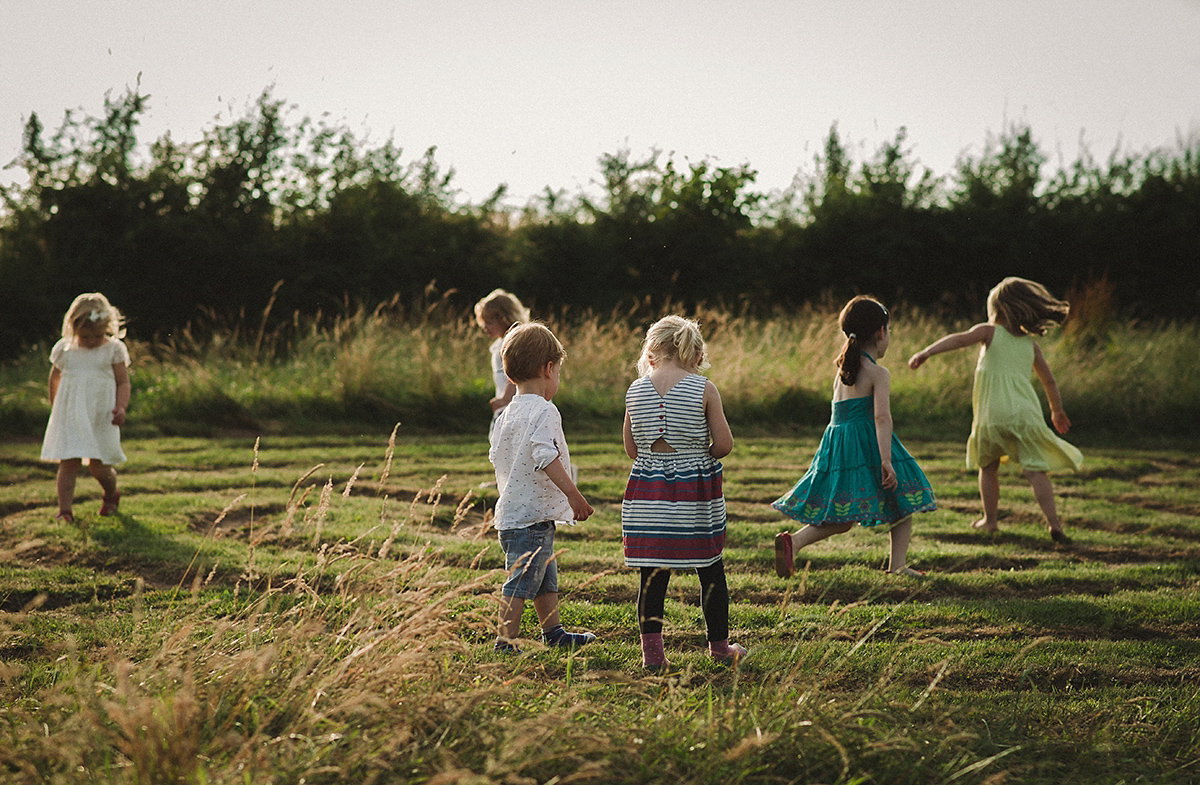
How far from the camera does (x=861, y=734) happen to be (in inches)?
101

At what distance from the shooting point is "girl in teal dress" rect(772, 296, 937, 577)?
486cm


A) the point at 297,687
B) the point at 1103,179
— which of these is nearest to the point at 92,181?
the point at 297,687

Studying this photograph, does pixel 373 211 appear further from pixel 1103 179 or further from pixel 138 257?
pixel 1103 179

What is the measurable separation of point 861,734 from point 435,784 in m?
1.29

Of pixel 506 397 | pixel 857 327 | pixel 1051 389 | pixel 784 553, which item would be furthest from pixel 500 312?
pixel 1051 389

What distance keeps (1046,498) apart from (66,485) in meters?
6.27

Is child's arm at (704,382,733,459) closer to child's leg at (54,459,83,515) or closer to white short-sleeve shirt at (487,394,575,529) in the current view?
white short-sleeve shirt at (487,394,575,529)

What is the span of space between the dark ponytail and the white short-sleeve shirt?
1.98 m

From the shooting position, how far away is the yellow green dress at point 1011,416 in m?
5.89

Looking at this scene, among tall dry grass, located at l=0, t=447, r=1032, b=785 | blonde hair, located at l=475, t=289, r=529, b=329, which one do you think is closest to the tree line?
blonde hair, located at l=475, t=289, r=529, b=329

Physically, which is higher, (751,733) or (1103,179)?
(1103,179)

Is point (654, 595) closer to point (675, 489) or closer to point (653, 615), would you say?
point (653, 615)

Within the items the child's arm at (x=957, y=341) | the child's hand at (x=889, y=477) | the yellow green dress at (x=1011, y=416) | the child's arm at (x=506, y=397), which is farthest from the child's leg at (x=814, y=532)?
the child's arm at (x=506, y=397)

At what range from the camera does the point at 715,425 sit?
12.0 ft
